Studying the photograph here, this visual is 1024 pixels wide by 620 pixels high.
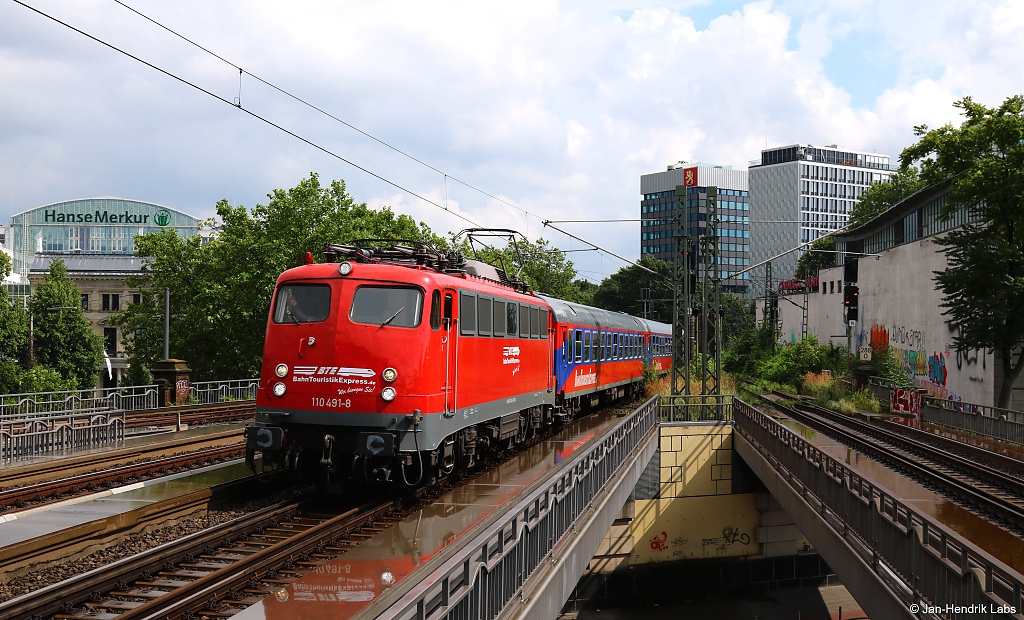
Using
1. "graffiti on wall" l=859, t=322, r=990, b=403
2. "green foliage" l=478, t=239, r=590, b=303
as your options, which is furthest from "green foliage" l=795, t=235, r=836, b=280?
"graffiti on wall" l=859, t=322, r=990, b=403

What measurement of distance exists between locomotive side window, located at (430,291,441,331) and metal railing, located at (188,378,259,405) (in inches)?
736

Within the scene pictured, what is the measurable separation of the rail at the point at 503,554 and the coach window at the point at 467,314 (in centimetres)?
270

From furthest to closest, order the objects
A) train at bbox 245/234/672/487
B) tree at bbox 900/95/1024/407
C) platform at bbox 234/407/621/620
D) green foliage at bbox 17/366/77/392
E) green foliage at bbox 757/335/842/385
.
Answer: green foliage at bbox 757/335/842/385, green foliage at bbox 17/366/77/392, tree at bbox 900/95/1024/407, train at bbox 245/234/672/487, platform at bbox 234/407/621/620

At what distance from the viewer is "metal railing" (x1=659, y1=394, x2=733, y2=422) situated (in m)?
28.1

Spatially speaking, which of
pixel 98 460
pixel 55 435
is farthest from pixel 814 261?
pixel 98 460

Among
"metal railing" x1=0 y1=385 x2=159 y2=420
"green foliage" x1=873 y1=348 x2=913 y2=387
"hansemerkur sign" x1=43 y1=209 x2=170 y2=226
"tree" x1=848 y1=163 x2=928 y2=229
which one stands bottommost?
"metal railing" x1=0 y1=385 x2=159 y2=420

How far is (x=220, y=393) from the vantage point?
3231cm

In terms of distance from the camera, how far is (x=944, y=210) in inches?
1382

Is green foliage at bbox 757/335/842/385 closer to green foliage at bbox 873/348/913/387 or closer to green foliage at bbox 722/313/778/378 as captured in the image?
green foliage at bbox 722/313/778/378

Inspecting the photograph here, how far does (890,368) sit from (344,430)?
34.4m

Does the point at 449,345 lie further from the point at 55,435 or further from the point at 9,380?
the point at 9,380

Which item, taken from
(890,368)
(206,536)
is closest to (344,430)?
(206,536)

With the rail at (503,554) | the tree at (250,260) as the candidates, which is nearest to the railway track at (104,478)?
the rail at (503,554)

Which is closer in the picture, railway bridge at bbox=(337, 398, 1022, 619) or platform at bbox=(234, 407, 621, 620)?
railway bridge at bbox=(337, 398, 1022, 619)
